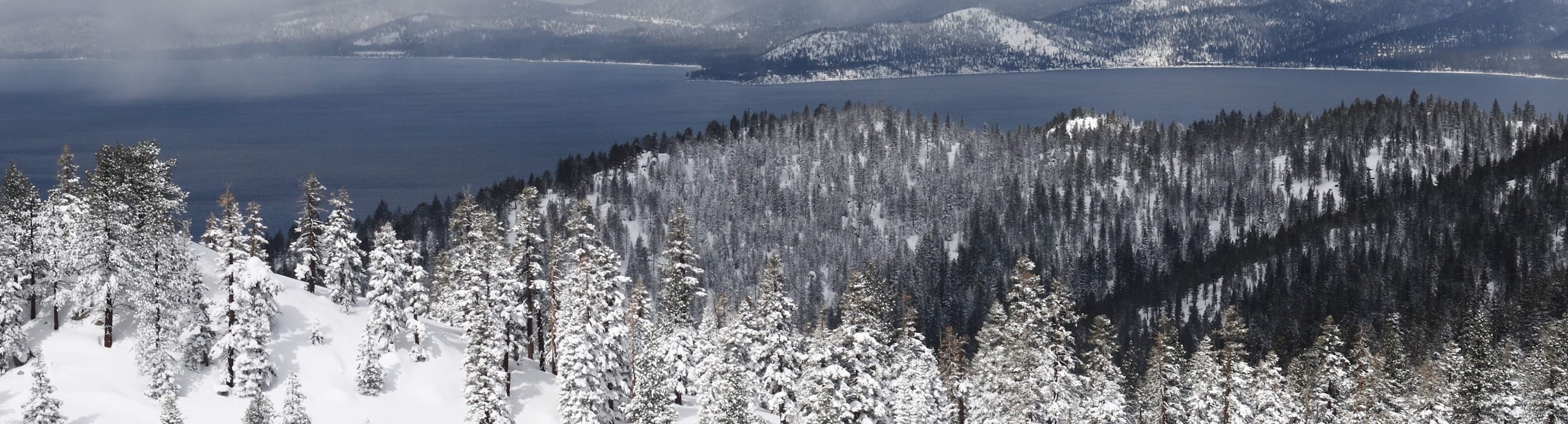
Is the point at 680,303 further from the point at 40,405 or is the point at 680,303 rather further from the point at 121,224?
the point at 40,405

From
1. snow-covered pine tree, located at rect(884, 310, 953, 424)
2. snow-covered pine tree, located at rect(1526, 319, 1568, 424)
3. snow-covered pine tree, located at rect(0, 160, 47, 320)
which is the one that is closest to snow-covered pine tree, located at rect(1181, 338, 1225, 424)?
snow-covered pine tree, located at rect(884, 310, 953, 424)

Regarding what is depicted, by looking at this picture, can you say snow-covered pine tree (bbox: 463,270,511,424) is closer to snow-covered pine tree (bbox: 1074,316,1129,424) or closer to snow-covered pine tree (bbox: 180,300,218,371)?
snow-covered pine tree (bbox: 180,300,218,371)

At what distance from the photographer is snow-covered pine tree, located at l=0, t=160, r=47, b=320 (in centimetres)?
5841

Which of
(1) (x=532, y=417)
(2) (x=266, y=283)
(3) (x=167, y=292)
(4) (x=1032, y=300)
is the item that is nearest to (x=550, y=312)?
(1) (x=532, y=417)

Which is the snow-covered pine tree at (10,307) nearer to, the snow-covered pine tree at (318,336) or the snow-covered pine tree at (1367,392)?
the snow-covered pine tree at (318,336)

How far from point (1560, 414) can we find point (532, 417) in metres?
63.6

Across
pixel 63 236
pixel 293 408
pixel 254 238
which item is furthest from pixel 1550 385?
pixel 63 236

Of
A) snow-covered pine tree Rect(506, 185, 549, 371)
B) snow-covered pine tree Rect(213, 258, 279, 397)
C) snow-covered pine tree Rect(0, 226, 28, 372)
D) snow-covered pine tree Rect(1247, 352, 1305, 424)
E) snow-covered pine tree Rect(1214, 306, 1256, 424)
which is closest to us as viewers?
snow-covered pine tree Rect(0, 226, 28, 372)

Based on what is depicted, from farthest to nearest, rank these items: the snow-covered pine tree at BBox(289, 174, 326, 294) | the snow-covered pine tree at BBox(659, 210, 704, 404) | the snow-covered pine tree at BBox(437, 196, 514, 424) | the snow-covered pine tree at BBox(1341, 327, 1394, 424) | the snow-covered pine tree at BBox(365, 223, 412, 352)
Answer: the snow-covered pine tree at BBox(289, 174, 326, 294), the snow-covered pine tree at BBox(1341, 327, 1394, 424), the snow-covered pine tree at BBox(365, 223, 412, 352), the snow-covered pine tree at BBox(659, 210, 704, 404), the snow-covered pine tree at BBox(437, 196, 514, 424)

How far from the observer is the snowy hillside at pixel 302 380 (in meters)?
53.2

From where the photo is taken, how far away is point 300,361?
6209cm

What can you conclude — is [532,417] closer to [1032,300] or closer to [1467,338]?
[1032,300]

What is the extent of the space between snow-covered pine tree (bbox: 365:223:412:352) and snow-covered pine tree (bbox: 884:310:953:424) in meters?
29.6

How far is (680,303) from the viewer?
200 feet
